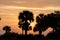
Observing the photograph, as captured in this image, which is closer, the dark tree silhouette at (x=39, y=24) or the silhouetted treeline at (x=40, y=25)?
the silhouetted treeline at (x=40, y=25)

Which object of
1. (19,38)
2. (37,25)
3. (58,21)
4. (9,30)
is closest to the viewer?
(58,21)

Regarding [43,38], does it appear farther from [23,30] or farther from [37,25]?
[37,25]

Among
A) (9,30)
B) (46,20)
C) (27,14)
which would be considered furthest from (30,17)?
(9,30)

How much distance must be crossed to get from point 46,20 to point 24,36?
7348mm

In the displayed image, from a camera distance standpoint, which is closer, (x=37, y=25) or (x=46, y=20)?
(x=46, y=20)

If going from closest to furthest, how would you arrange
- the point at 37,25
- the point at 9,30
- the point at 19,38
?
the point at 19,38
the point at 37,25
the point at 9,30

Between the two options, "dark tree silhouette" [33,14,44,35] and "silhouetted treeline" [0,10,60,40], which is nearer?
"silhouetted treeline" [0,10,60,40]

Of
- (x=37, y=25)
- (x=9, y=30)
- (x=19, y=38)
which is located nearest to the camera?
(x=19, y=38)

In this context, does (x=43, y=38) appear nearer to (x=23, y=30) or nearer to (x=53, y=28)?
(x=53, y=28)

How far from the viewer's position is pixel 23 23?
85.4m

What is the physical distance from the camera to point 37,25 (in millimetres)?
92688

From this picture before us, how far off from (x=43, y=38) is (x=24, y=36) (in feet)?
18.9

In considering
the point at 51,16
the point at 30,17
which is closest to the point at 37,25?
→ the point at 30,17

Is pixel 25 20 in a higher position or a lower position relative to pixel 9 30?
higher
